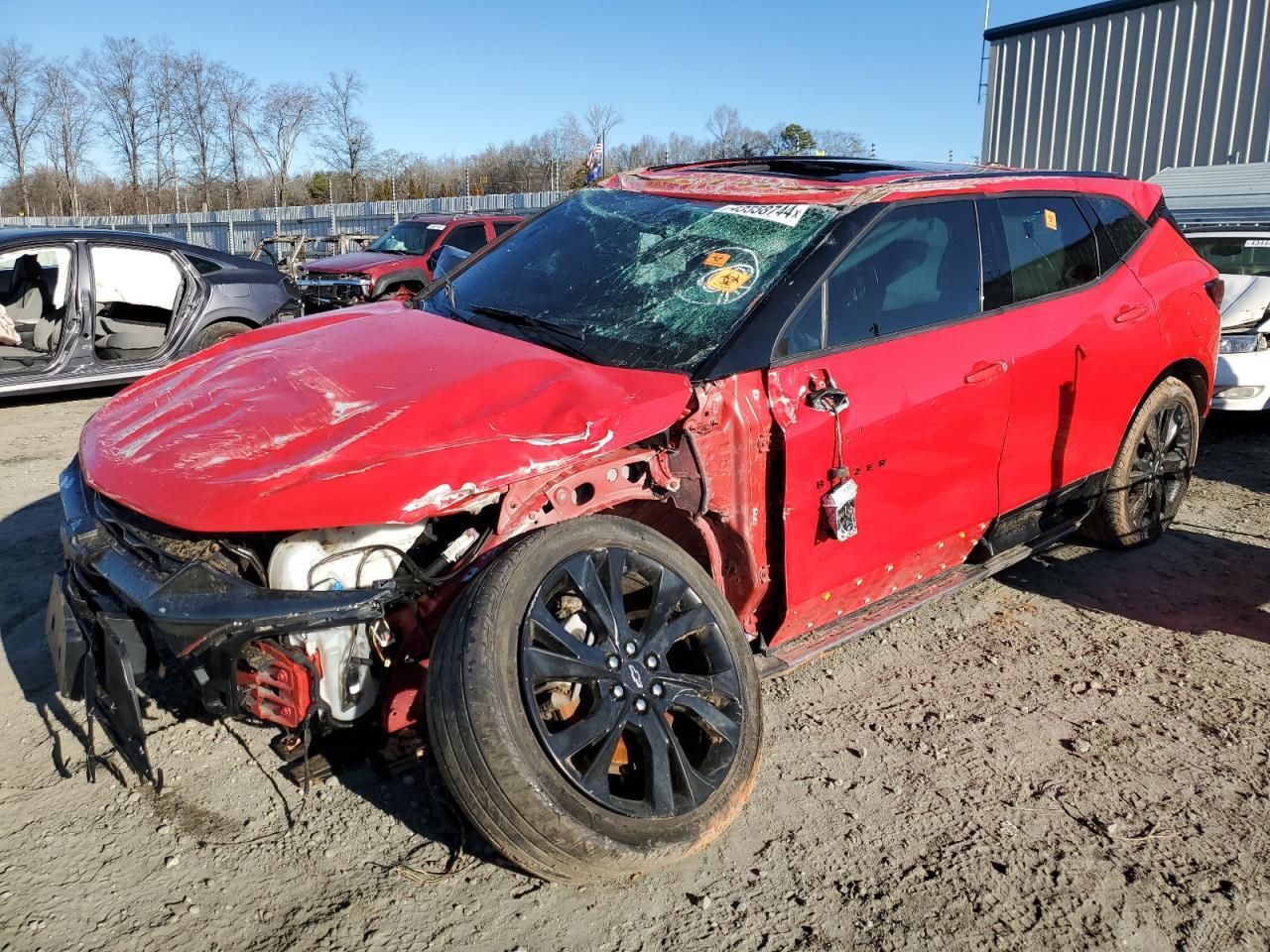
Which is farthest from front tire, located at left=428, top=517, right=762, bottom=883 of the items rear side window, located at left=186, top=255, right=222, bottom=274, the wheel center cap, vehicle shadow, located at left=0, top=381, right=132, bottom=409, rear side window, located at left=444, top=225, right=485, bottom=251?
rear side window, located at left=444, top=225, right=485, bottom=251

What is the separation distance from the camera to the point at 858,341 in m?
3.11

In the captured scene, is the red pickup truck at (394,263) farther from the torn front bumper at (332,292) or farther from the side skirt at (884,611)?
the side skirt at (884,611)

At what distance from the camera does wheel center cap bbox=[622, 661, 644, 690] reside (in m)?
2.46

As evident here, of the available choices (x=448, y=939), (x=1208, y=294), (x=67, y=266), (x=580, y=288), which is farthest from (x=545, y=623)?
(x=67, y=266)

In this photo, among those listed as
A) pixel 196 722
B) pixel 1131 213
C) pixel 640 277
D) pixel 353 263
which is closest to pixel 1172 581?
pixel 1131 213

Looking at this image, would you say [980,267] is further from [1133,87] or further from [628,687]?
[1133,87]

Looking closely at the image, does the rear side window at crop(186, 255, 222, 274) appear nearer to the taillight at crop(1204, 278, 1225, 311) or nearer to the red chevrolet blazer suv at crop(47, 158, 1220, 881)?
the red chevrolet blazer suv at crop(47, 158, 1220, 881)

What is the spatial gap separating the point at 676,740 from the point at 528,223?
2.54 meters

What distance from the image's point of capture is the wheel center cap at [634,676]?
2465mm

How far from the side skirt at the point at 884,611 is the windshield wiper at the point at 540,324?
3.71 feet

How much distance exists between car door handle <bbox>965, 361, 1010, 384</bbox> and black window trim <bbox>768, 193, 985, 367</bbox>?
18cm

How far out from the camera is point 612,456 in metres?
2.63

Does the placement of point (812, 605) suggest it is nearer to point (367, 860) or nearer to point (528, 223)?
point (367, 860)

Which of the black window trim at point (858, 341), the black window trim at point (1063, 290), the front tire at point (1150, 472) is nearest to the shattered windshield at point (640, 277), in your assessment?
the black window trim at point (858, 341)
